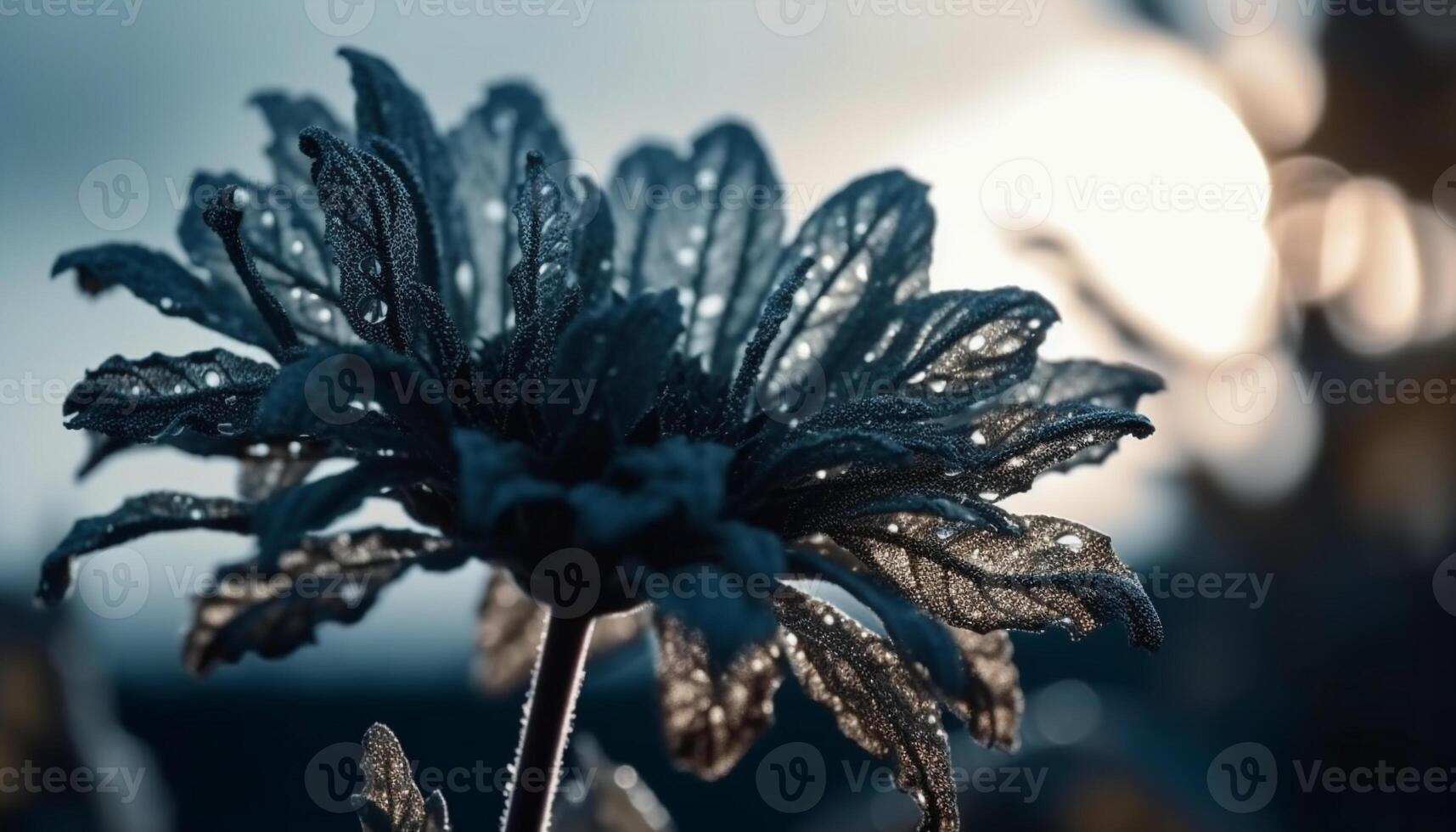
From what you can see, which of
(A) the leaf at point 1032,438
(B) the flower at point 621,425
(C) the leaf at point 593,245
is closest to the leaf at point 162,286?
(B) the flower at point 621,425

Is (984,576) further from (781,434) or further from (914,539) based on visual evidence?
(781,434)

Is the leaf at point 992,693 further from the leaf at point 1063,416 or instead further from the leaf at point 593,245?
the leaf at point 593,245

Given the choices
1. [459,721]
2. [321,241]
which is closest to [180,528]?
[321,241]

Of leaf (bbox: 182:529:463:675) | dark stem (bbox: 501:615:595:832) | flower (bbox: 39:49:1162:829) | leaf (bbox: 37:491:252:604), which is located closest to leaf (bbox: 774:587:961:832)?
flower (bbox: 39:49:1162:829)

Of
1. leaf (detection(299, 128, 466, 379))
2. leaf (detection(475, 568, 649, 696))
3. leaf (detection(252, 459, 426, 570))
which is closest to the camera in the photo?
leaf (detection(252, 459, 426, 570))

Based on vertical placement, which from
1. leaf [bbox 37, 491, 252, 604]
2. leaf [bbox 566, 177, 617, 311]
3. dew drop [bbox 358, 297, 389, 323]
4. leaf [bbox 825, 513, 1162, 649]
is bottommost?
leaf [bbox 825, 513, 1162, 649]

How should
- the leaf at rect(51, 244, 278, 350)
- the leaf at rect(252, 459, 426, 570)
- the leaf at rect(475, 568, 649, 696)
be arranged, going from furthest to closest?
the leaf at rect(475, 568, 649, 696) → the leaf at rect(51, 244, 278, 350) → the leaf at rect(252, 459, 426, 570)

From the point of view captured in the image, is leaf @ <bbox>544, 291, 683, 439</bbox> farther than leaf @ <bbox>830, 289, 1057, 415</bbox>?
No

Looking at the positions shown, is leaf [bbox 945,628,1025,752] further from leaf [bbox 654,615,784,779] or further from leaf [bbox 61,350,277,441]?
leaf [bbox 61,350,277,441]
